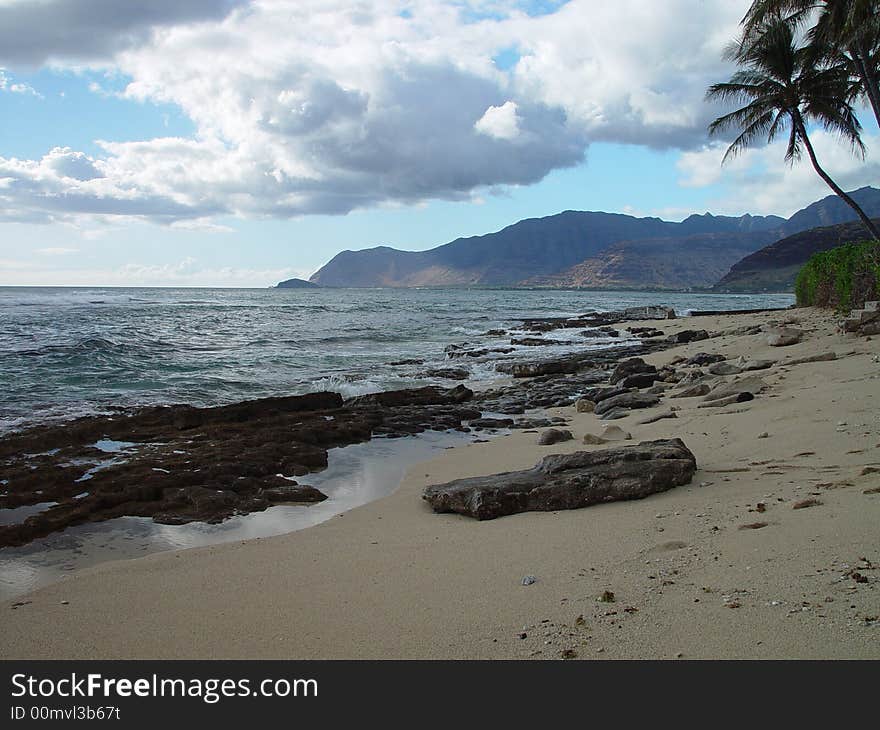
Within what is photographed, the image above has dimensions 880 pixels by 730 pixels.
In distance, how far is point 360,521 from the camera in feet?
20.5

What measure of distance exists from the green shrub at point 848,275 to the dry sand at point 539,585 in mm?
15514

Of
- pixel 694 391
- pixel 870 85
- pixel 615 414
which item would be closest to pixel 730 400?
pixel 694 391

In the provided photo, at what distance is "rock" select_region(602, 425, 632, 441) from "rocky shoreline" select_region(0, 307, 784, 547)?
223 centimetres

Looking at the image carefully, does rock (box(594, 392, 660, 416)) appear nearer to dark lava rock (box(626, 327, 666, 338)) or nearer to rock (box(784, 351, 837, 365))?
rock (box(784, 351, 837, 365))

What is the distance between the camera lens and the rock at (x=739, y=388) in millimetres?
10362

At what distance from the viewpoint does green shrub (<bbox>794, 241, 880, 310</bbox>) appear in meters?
19.0

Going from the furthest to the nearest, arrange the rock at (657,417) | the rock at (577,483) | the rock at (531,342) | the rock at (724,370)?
the rock at (531,342) < the rock at (724,370) < the rock at (657,417) < the rock at (577,483)

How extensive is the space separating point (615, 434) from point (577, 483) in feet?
11.2

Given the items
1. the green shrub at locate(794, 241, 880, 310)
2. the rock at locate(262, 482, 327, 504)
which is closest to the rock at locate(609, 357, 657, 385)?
the green shrub at locate(794, 241, 880, 310)

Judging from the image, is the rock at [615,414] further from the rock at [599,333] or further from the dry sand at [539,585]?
the rock at [599,333]

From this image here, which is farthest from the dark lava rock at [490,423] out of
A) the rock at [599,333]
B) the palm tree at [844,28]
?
the rock at [599,333]

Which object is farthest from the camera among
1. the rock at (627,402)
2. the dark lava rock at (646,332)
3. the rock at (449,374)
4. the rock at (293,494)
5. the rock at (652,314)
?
the rock at (652,314)

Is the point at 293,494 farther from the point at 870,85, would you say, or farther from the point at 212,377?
the point at 870,85

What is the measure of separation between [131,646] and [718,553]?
358cm
